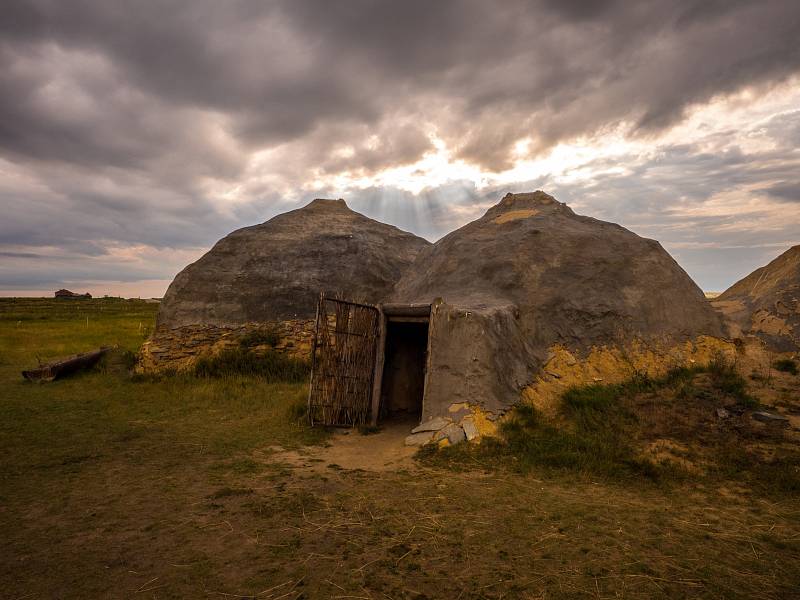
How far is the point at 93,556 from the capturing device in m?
3.72

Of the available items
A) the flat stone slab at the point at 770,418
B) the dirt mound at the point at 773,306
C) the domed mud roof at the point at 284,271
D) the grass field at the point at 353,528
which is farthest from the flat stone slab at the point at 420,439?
the domed mud roof at the point at 284,271

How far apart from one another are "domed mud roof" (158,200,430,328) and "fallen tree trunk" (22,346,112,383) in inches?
107

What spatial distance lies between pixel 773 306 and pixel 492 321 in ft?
19.1

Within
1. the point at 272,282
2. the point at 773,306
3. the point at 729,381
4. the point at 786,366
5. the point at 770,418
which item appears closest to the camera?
the point at 770,418

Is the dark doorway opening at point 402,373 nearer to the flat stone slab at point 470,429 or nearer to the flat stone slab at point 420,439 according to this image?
the flat stone slab at point 420,439

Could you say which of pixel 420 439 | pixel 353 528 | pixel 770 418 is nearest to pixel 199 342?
pixel 420 439

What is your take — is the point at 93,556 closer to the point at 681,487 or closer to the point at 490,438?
the point at 490,438

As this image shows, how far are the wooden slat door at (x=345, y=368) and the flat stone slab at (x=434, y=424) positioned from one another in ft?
5.37

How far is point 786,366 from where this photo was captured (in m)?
7.93

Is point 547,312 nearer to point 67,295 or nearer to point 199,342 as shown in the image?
point 199,342

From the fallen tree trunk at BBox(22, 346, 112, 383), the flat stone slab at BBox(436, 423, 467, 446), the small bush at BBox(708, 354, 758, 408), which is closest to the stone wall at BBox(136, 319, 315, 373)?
the fallen tree trunk at BBox(22, 346, 112, 383)

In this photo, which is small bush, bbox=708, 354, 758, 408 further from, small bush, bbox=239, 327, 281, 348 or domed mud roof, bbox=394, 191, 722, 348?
small bush, bbox=239, 327, 281, 348

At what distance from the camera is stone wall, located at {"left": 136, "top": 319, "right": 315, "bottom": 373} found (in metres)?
11.9

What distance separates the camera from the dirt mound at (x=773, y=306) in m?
8.55
